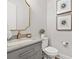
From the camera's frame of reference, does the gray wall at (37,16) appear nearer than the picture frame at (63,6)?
No

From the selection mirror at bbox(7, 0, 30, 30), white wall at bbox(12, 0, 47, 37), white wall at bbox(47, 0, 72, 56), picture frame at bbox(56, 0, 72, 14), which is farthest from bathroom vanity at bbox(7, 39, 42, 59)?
picture frame at bbox(56, 0, 72, 14)

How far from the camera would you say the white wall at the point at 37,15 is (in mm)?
3334

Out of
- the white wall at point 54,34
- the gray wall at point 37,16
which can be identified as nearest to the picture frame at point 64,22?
the white wall at point 54,34

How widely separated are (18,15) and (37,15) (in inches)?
36.2

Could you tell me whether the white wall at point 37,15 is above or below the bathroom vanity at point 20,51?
above

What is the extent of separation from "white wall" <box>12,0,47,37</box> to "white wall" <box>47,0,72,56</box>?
7.6 inches

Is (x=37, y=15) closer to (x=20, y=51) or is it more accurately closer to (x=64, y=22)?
(x=64, y=22)

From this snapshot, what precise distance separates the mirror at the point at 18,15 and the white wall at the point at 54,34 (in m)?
0.98

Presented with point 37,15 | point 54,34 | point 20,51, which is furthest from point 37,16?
point 20,51

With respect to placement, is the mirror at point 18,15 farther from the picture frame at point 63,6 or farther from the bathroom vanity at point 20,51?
the picture frame at point 63,6

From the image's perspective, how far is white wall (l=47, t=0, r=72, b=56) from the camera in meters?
3.11

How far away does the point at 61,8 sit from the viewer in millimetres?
3283
